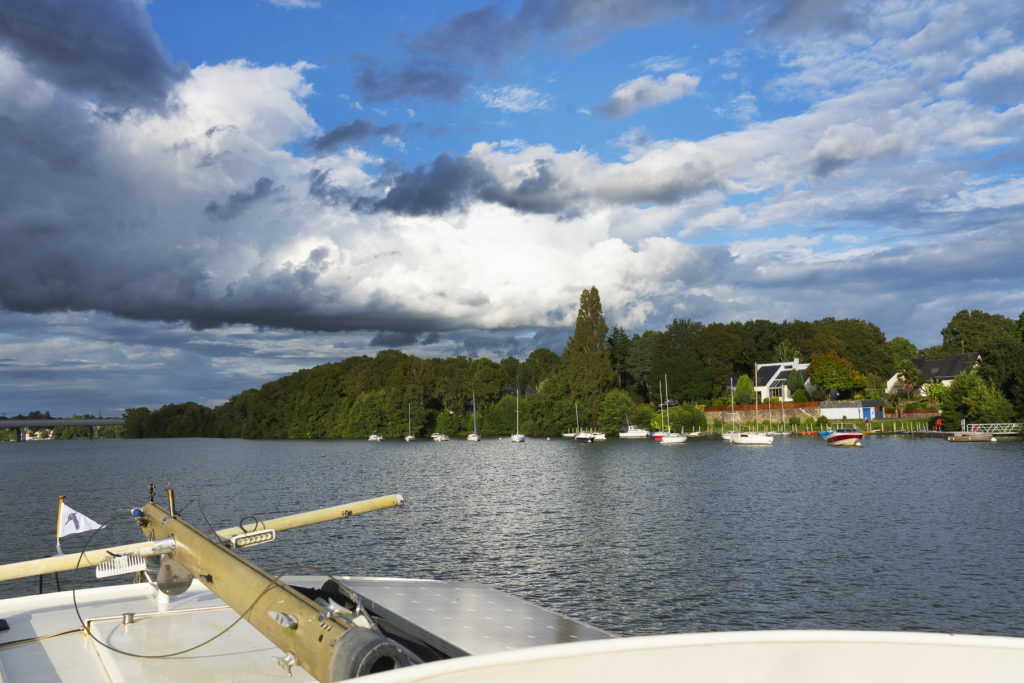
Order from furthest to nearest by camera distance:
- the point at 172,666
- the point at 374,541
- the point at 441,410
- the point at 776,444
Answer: the point at 441,410 → the point at 776,444 → the point at 374,541 → the point at 172,666

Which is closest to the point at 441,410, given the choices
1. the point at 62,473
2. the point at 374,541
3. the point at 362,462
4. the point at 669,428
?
the point at 669,428

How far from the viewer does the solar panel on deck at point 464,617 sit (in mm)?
7484

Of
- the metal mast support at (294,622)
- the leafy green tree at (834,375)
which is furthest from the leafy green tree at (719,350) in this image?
the metal mast support at (294,622)

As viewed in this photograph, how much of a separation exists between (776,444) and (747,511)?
57.1 meters

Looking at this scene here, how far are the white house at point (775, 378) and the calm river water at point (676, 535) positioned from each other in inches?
2310

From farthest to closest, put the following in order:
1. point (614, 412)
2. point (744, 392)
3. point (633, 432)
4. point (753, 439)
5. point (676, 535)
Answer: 1. point (744, 392)
2. point (614, 412)
3. point (633, 432)
4. point (753, 439)
5. point (676, 535)

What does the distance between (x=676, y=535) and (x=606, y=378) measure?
86.7 m

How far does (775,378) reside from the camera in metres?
120

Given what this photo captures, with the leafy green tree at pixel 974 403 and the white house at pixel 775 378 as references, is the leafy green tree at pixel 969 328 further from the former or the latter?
the leafy green tree at pixel 974 403

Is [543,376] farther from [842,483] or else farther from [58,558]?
[58,558]

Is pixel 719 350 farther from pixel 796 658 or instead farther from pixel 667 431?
pixel 796 658

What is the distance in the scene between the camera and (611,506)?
36531 millimetres

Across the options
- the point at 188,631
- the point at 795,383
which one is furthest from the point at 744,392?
the point at 188,631

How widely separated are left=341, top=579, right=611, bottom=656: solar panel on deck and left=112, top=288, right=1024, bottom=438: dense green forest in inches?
3626
